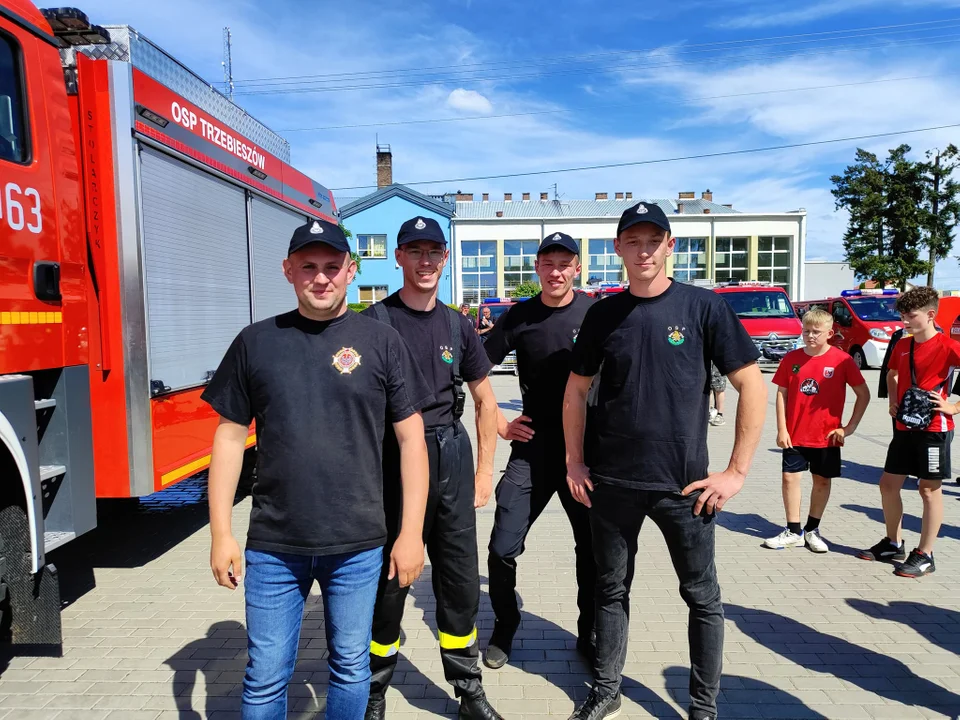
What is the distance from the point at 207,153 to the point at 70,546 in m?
3.11

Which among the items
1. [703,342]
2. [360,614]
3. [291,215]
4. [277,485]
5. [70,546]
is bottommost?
[70,546]

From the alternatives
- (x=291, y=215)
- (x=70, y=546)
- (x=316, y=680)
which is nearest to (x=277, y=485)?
(x=316, y=680)

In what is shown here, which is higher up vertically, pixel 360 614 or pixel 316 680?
pixel 360 614

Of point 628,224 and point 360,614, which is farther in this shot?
point 628,224

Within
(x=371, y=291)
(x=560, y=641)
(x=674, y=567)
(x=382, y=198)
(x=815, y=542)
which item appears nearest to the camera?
(x=674, y=567)

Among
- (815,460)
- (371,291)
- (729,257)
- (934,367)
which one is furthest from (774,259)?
Result: (934,367)

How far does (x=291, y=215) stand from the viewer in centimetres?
661

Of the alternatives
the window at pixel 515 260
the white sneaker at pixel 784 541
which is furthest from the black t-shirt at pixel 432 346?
the window at pixel 515 260

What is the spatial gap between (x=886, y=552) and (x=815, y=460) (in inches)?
30.0

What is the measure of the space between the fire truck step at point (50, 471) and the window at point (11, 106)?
4.85 ft

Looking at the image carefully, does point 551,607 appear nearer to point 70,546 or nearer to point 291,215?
point 70,546

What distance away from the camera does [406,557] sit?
2357 millimetres

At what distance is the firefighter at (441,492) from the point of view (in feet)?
9.37

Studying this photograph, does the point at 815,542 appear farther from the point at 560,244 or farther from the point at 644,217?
the point at 644,217
